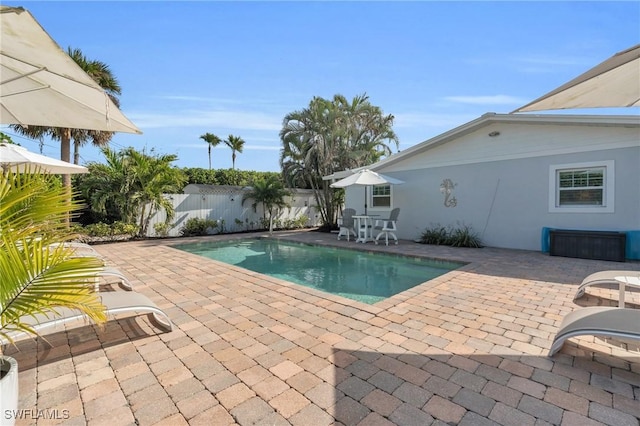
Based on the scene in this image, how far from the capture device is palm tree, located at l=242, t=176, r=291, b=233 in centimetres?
1612

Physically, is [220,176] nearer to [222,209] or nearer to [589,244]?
[222,209]

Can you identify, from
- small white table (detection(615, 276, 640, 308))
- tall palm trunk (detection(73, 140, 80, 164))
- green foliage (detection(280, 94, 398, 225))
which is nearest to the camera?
small white table (detection(615, 276, 640, 308))

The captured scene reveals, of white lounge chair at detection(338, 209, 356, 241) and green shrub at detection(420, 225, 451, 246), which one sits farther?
white lounge chair at detection(338, 209, 356, 241)

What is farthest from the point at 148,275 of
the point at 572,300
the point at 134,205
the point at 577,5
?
the point at 577,5

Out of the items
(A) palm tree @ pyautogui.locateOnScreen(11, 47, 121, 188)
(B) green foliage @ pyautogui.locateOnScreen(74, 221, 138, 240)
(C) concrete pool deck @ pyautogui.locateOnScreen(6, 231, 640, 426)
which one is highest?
(A) palm tree @ pyautogui.locateOnScreen(11, 47, 121, 188)

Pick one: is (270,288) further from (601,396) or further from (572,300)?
(572,300)

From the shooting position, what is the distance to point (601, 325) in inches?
109

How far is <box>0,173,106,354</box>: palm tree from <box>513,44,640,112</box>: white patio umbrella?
15.8ft

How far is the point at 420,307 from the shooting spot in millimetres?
4531

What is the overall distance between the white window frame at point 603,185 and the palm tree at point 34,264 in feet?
37.1

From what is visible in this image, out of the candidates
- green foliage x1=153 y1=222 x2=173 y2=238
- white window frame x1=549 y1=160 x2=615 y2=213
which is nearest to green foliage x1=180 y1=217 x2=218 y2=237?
green foliage x1=153 y1=222 x2=173 y2=238

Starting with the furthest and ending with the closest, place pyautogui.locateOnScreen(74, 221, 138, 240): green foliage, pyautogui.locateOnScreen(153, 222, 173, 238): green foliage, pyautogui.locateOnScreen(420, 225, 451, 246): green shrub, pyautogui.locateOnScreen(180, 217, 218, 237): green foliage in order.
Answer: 1. pyautogui.locateOnScreen(180, 217, 218, 237): green foliage
2. pyautogui.locateOnScreen(153, 222, 173, 238): green foliage
3. pyautogui.locateOnScreen(74, 221, 138, 240): green foliage
4. pyautogui.locateOnScreen(420, 225, 451, 246): green shrub

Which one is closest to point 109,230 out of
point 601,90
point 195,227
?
point 195,227

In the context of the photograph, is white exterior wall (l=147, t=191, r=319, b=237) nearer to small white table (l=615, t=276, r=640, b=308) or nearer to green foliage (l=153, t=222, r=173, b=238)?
green foliage (l=153, t=222, r=173, b=238)
